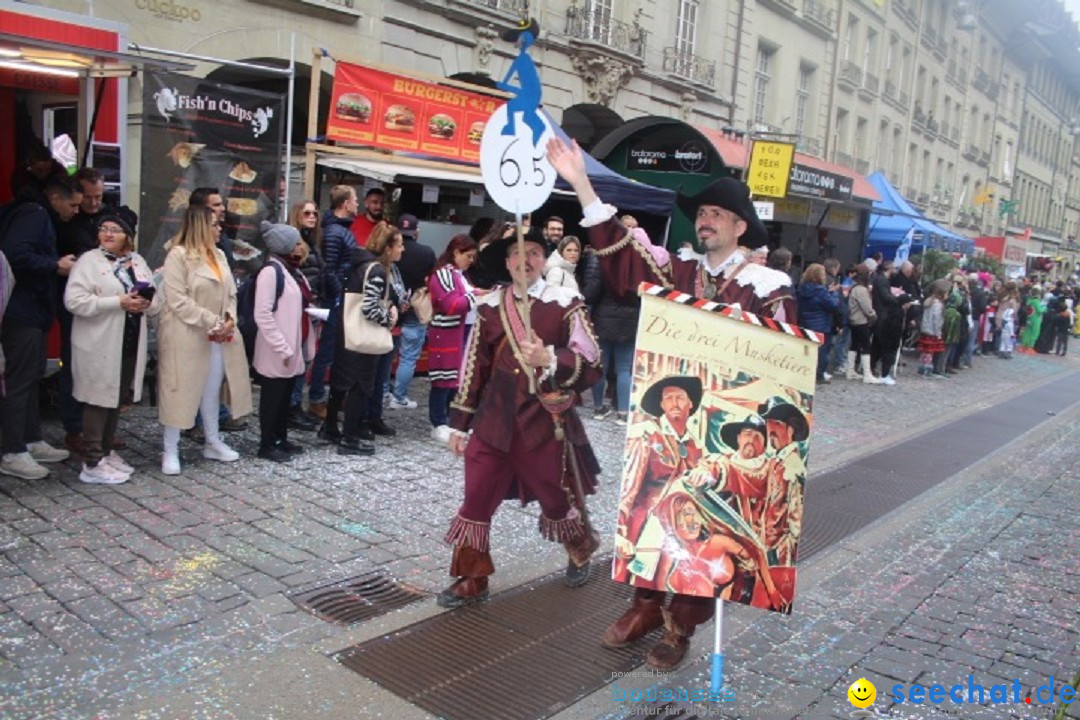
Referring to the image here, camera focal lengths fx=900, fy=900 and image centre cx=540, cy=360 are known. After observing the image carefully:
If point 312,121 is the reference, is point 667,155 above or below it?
above

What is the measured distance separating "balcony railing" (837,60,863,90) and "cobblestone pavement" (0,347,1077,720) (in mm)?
24011

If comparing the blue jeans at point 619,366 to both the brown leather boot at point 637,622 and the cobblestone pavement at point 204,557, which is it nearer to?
the cobblestone pavement at point 204,557

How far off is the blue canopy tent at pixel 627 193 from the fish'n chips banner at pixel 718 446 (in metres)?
8.11

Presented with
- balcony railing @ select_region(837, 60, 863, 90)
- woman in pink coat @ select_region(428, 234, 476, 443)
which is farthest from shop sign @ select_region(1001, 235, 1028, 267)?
woman in pink coat @ select_region(428, 234, 476, 443)

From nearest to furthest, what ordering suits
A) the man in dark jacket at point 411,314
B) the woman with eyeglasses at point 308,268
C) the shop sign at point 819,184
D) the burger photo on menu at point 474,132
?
the woman with eyeglasses at point 308,268
the man in dark jacket at point 411,314
the burger photo on menu at point 474,132
the shop sign at point 819,184

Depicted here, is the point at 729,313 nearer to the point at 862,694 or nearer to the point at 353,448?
Result: the point at 862,694

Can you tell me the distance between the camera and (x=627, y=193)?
38.9ft

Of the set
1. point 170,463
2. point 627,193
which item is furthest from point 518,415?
point 627,193

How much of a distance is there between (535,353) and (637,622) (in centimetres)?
132

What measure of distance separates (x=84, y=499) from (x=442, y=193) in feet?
25.8

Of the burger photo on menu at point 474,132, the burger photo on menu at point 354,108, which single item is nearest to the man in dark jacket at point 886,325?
the burger photo on menu at point 474,132

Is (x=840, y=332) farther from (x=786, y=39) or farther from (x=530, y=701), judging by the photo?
(x=786, y=39)

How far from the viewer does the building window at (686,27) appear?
67.6 ft

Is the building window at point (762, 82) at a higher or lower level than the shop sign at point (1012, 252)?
higher
